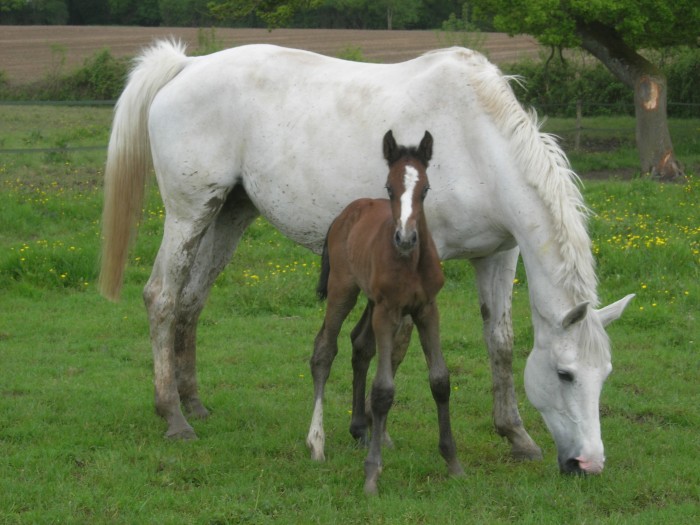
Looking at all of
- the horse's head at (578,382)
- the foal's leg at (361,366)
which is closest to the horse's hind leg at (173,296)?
the foal's leg at (361,366)

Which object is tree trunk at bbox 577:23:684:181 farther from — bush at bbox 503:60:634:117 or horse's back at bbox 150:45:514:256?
horse's back at bbox 150:45:514:256

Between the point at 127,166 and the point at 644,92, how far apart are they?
12.2m

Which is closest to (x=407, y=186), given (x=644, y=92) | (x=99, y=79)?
(x=644, y=92)

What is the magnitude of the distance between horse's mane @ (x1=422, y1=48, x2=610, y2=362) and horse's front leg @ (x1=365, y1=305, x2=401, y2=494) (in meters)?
0.93

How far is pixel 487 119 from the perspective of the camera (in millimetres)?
5141

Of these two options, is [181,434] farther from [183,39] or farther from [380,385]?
[183,39]

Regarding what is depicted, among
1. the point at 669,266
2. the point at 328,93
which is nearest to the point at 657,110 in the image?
the point at 669,266

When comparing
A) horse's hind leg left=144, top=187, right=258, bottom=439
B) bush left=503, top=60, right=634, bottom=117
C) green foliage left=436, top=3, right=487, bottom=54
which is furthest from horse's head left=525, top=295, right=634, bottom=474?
green foliage left=436, top=3, right=487, bottom=54

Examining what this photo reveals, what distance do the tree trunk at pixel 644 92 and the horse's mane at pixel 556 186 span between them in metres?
11.6

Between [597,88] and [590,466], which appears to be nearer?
[590,466]

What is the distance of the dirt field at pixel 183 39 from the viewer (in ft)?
95.6

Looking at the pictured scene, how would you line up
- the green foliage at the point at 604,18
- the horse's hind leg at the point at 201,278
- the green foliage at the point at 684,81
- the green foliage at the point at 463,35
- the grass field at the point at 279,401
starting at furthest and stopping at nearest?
the green foliage at the point at 463,35 → the green foliage at the point at 684,81 → the green foliage at the point at 604,18 → the horse's hind leg at the point at 201,278 → the grass field at the point at 279,401

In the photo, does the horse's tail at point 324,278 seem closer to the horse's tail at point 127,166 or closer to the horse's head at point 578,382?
the horse's head at point 578,382

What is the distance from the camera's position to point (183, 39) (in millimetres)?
29969
